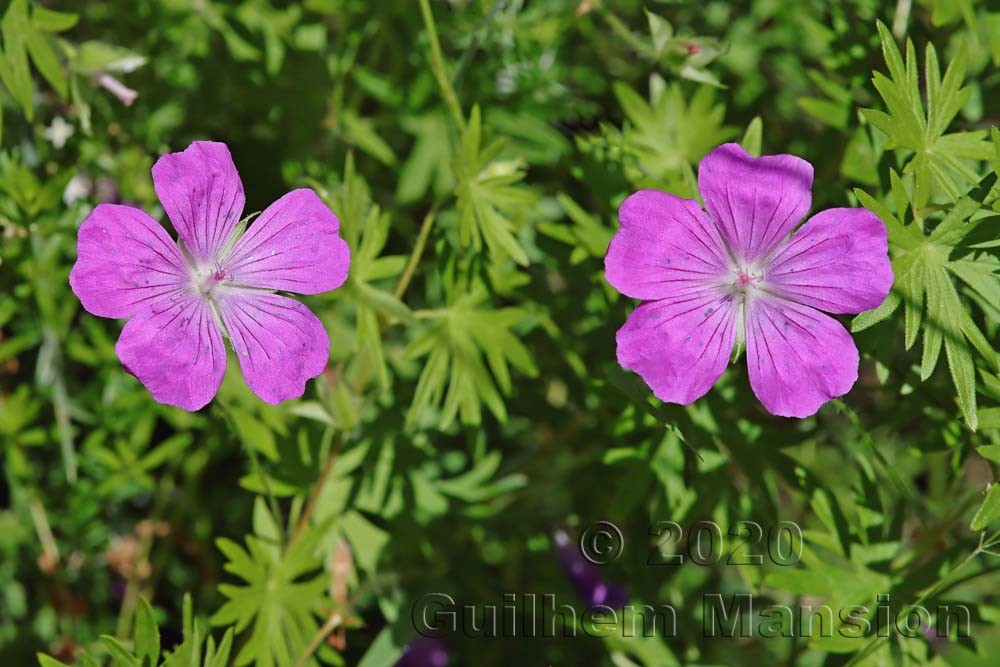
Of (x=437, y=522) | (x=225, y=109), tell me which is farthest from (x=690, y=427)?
(x=225, y=109)

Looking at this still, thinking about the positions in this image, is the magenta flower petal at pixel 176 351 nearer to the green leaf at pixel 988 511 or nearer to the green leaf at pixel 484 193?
the green leaf at pixel 484 193

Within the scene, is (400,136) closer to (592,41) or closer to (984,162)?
(592,41)

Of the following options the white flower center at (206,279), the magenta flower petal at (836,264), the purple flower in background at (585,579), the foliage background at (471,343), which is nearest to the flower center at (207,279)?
the white flower center at (206,279)

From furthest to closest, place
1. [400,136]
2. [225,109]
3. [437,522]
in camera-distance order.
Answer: [400,136] < [225,109] < [437,522]

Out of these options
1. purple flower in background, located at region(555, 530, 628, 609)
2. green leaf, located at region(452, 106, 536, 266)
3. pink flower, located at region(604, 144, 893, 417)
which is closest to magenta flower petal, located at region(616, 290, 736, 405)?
pink flower, located at region(604, 144, 893, 417)

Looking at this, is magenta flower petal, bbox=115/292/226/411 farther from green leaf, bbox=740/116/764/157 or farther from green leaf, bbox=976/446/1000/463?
green leaf, bbox=976/446/1000/463

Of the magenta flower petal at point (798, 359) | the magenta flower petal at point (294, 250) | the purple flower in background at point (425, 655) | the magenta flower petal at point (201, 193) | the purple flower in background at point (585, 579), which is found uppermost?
the magenta flower petal at point (201, 193)

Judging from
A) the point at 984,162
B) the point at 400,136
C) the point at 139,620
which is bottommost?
the point at 139,620
